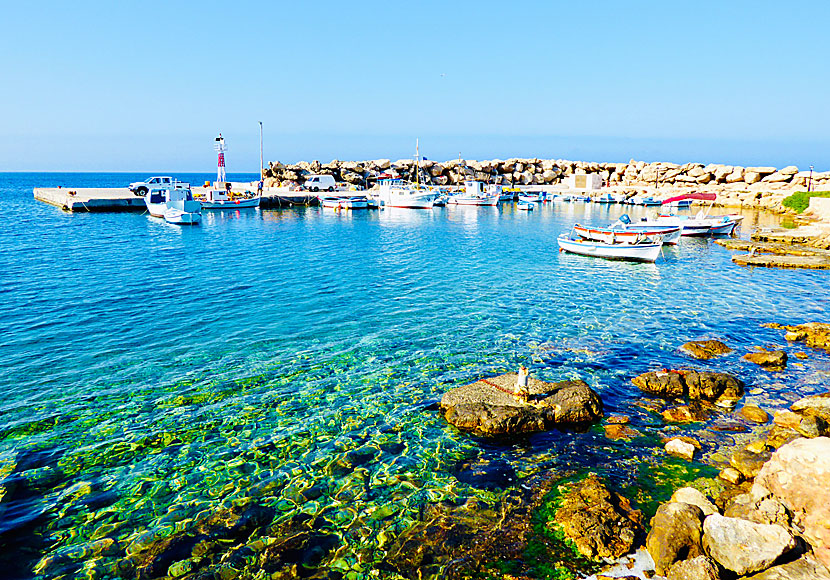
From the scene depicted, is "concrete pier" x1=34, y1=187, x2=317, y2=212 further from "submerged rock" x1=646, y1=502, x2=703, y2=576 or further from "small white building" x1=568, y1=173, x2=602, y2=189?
"submerged rock" x1=646, y1=502, x2=703, y2=576

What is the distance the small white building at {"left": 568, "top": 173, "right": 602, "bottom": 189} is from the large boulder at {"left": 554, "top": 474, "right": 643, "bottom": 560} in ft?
370

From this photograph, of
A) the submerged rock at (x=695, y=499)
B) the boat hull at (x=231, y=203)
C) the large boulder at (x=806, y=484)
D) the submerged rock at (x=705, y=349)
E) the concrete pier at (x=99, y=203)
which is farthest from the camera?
the boat hull at (x=231, y=203)

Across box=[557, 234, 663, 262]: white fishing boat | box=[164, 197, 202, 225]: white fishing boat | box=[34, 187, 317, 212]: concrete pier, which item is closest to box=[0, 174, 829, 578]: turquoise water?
box=[557, 234, 663, 262]: white fishing boat

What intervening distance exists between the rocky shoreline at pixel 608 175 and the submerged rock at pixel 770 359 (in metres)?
65.6

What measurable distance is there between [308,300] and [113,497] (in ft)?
43.5

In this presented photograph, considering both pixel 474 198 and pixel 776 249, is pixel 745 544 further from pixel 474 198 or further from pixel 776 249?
pixel 474 198

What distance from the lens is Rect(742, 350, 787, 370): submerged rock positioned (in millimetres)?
13672

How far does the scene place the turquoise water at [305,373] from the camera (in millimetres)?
7980

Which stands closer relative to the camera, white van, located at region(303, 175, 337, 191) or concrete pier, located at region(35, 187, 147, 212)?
concrete pier, located at region(35, 187, 147, 212)

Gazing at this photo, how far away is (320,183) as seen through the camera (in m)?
92.3

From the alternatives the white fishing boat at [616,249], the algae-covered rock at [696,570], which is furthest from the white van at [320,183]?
the algae-covered rock at [696,570]

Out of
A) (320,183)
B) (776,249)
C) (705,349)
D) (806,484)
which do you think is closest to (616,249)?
(776,249)

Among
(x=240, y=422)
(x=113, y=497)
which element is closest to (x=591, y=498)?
(x=240, y=422)

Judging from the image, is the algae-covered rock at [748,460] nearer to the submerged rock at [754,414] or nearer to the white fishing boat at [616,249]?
the submerged rock at [754,414]
